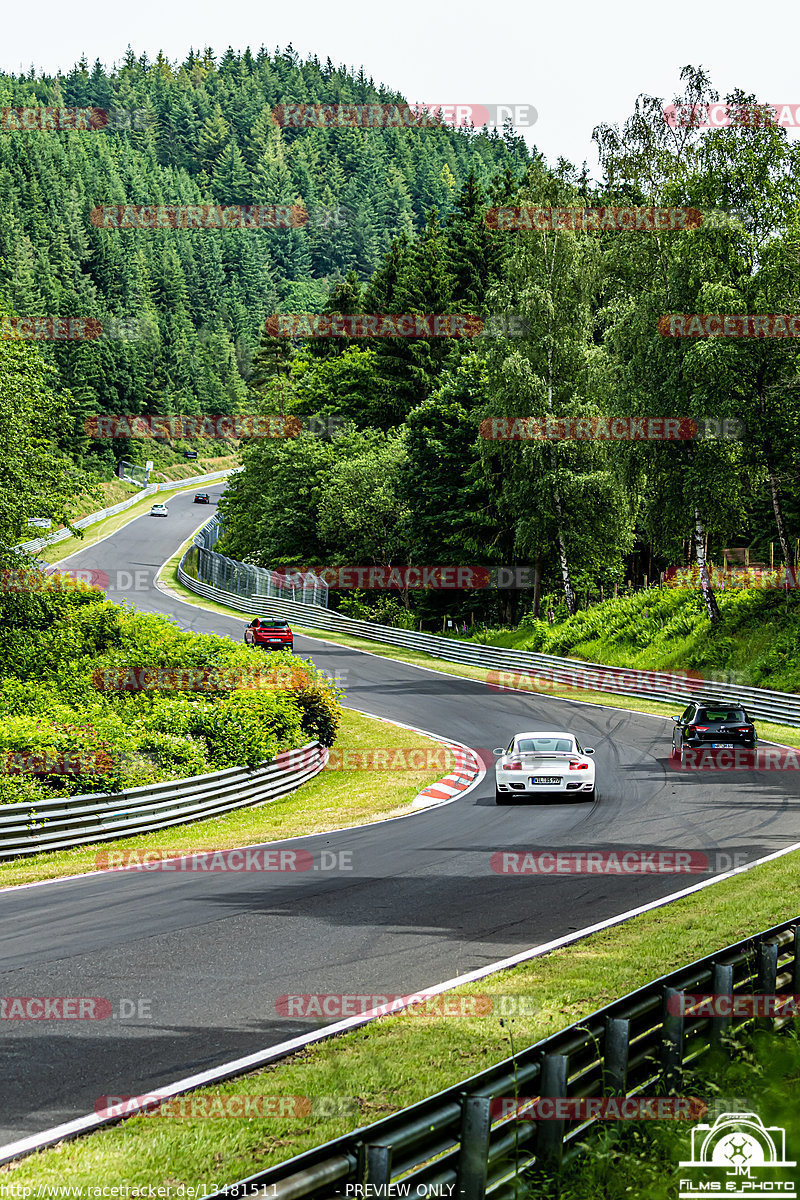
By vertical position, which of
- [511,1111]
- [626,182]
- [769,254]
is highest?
[626,182]

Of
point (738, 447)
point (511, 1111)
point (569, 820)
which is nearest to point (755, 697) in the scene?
point (738, 447)

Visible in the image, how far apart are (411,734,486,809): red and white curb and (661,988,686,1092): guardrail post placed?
15.1m

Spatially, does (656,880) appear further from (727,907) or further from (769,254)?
(769,254)

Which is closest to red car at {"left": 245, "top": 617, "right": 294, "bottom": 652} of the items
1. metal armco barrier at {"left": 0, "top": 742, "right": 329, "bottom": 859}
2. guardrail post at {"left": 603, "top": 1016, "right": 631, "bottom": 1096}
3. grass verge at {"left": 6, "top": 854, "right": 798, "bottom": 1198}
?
metal armco barrier at {"left": 0, "top": 742, "right": 329, "bottom": 859}

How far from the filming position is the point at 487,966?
1024 cm

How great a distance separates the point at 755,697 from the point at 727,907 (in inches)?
931

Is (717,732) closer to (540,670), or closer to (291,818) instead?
(291,818)

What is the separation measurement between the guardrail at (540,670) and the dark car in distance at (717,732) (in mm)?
6770

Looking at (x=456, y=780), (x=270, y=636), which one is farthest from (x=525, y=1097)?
(x=270, y=636)

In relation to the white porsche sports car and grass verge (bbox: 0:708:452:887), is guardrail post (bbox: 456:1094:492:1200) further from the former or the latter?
the white porsche sports car

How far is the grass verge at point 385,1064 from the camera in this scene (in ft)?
20.0

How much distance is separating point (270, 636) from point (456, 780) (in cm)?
2407

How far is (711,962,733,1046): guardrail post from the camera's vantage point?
290 inches

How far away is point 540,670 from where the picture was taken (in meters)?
44.9
